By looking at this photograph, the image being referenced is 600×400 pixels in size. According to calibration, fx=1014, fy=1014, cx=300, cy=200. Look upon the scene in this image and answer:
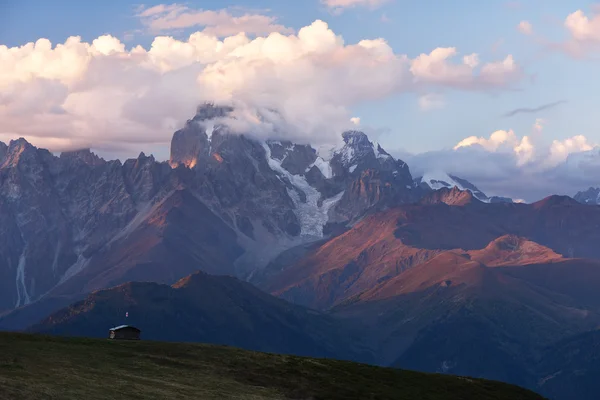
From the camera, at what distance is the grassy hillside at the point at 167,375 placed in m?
141

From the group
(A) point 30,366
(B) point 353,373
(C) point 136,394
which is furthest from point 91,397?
(B) point 353,373

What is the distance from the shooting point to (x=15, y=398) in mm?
124188

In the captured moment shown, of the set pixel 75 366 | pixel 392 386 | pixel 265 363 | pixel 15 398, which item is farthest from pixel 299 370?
pixel 15 398

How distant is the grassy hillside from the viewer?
463 feet

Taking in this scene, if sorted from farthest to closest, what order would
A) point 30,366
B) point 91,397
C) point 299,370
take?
point 299,370 → point 30,366 → point 91,397

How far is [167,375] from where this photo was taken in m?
166

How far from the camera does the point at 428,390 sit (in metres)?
197

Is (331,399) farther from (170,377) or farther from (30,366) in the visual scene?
(30,366)

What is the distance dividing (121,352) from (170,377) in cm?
1967

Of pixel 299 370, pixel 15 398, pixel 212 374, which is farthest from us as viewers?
pixel 299 370

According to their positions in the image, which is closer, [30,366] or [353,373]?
[30,366]

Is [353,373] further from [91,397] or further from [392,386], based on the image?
[91,397]

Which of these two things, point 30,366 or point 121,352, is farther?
point 121,352

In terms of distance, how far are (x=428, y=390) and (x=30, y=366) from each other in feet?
265
